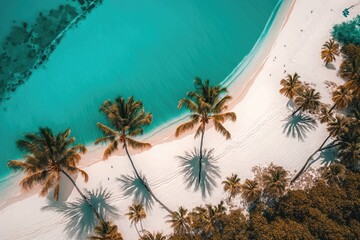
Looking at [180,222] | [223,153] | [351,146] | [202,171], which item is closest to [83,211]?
[180,222]

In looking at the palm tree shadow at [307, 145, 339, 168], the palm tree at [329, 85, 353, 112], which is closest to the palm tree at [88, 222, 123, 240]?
the palm tree shadow at [307, 145, 339, 168]

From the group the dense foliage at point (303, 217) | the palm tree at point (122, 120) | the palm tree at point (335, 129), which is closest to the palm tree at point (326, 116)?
the palm tree at point (335, 129)

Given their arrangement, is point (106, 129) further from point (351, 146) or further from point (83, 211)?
point (351, 146)

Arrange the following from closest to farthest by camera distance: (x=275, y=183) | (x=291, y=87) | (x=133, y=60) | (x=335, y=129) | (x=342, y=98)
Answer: (x=275, y=183), (x=335, y=129), (x=342, y=98), (x=291, y=87), (x=133, y=60)

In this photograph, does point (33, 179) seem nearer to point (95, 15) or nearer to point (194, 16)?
point (95, 15)

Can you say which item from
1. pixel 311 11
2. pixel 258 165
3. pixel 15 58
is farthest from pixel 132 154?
pixel 311 11
